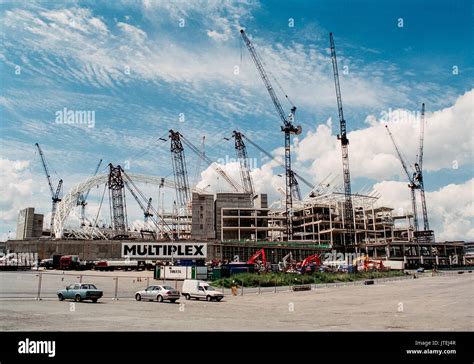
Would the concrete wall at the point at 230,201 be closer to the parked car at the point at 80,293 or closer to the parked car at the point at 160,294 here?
the parked car at the point at 160,294

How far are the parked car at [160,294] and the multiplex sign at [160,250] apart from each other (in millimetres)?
7399

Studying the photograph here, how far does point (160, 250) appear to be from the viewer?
47.7 metres

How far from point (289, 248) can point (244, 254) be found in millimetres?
17170

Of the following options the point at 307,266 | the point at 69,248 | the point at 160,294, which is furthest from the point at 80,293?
the point at 69,248

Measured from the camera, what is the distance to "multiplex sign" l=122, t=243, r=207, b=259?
4388 cm

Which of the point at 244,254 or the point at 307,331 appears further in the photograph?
the point at 244,254

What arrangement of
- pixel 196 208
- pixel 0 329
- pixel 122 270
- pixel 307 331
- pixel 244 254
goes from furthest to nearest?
1. pixel 196 208
2. pixel 244 254
3. pixel 122 270
4. pixel 307 331
5. pixel 0 329

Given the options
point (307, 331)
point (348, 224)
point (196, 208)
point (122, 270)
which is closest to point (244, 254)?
point (196, 208)

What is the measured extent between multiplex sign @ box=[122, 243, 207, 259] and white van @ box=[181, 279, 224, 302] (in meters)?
5.58

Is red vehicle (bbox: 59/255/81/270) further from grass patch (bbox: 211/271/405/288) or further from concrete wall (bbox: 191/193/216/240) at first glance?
concrete wall (bbox: 191/193/216/240)

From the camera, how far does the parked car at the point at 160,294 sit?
34.1 meters

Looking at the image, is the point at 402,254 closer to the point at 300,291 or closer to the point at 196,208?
the point at 196,208

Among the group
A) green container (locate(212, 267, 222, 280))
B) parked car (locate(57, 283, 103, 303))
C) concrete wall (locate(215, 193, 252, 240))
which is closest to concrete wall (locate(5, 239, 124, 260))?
concrete wall (locate(215, 193, 252, 240))
